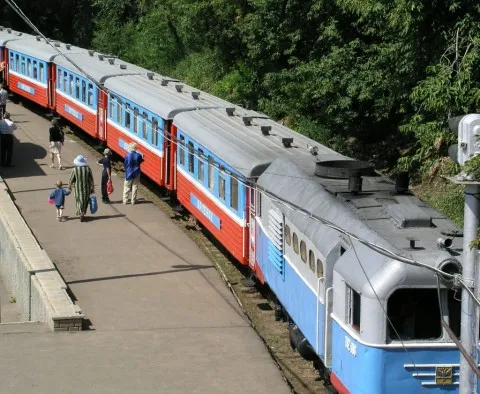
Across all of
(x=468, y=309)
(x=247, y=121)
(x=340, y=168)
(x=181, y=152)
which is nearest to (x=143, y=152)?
(x=181, y=152)

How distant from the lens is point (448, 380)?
10.5m

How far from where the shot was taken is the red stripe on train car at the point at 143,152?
23.9 metres

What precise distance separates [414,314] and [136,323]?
564cm

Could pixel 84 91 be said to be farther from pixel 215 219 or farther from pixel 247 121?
pixel 215 219

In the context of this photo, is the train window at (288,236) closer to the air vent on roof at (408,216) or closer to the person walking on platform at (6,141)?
the air vent on roof at (408,216)

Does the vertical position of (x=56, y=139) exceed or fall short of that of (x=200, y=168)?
it falls short

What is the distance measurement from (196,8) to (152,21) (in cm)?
1010

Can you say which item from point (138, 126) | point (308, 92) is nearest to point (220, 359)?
point (138, 126)

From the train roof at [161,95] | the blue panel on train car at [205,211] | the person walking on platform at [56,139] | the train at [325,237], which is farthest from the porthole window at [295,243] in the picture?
the person walking on platform at [56,139]

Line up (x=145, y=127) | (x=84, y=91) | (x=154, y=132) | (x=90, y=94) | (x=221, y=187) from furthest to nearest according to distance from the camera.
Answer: (x=84, y=91) < (x=90, y=94) < (x=145, y=127) < (x=154, y=132) < (x=221, y=187)

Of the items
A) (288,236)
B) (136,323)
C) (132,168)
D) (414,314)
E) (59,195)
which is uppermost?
(414,314)

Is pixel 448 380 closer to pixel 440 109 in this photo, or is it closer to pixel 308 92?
pixel 440 109

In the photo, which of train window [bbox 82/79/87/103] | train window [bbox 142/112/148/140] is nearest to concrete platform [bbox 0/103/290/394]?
train window [bbox 142/112/148/140]

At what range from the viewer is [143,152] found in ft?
82.3
